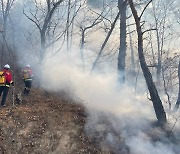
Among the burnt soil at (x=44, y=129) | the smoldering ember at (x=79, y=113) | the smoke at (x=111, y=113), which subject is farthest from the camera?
the smoke at (x=111, y=113)

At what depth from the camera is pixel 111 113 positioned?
11969 millimetres

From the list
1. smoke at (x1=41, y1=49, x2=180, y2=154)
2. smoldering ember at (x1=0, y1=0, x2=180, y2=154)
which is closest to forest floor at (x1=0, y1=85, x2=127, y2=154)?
smoldering ember at (x1=0, y1=0, x2=180, y2=154)

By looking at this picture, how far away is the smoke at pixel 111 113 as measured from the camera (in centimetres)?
1038

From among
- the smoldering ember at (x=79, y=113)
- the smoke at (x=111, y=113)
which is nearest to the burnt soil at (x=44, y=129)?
the smoldering ember at (x=79, y=113)

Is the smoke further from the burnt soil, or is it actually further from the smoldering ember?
the burnt soil

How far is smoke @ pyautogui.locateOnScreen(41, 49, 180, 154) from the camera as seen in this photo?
1038 cm

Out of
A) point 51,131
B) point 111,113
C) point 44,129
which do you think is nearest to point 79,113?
point 111,113

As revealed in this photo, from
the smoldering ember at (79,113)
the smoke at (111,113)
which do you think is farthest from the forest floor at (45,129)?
the smoke at (111,113)

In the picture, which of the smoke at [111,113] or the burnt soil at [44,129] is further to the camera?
the smoke at [111,113]

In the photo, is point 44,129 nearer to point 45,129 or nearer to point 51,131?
point 45,129

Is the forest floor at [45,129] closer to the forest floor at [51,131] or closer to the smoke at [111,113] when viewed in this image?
the forest floor at [51,131]

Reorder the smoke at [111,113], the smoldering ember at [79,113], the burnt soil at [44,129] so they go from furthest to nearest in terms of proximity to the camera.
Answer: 1. the smoke at [111,113]
2. the smoldering ember at [79,113]
3. the burnt soil at [44,129]

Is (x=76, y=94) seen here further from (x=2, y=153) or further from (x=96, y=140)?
(x=2, y=153)

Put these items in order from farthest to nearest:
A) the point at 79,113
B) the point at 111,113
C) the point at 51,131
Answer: the point at 111,113 → the point at 79,113 → the point at 51,131
